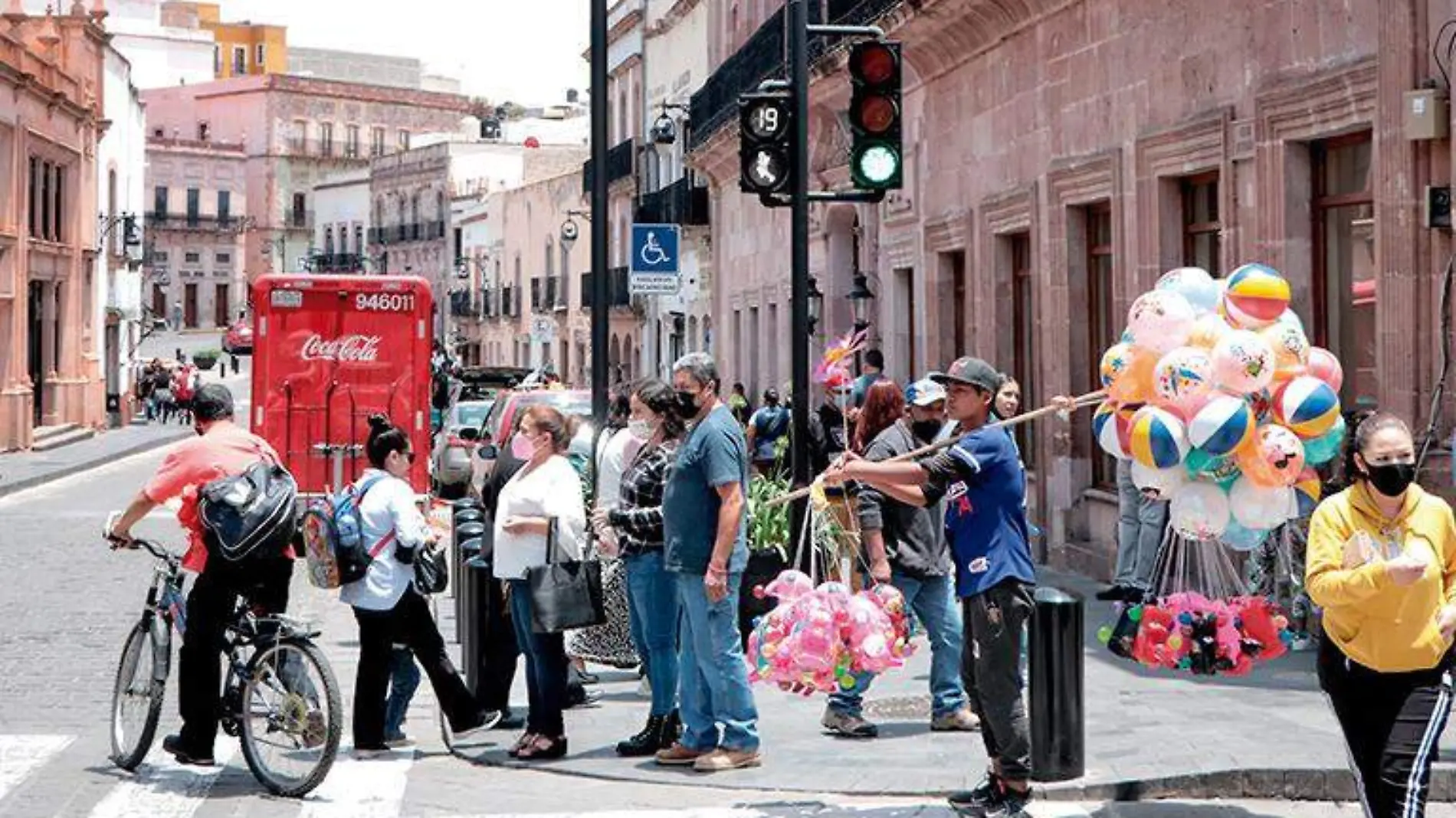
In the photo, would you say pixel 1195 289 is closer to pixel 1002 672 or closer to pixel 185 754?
pixel 1002 672

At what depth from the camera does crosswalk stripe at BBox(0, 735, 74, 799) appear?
9954 mm

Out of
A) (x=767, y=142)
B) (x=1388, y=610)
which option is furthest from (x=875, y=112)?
(x=1388, y=610)

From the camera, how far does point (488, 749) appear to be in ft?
34.8

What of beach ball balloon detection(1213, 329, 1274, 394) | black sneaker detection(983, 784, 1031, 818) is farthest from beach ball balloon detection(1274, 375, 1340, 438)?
black sneaker detection(983, 784, 1031, 818)

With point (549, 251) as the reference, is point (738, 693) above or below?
below

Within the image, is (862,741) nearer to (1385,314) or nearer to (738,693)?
(738,693)

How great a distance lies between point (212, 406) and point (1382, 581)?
5.31 metres

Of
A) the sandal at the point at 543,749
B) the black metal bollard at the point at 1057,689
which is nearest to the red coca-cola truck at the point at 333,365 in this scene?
the sandal at the point at 543,749

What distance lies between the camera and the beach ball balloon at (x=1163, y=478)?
26.5 feet

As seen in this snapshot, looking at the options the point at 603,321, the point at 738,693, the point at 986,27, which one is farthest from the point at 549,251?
the point at 738,693

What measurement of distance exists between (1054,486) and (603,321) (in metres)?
5.76

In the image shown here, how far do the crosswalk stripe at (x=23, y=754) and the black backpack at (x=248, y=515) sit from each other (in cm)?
135

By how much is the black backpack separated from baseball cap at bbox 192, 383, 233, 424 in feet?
1.36

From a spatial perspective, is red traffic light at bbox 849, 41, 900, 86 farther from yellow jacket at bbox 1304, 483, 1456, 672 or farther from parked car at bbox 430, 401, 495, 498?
parked car at bbox 430, 401, 495, 498
